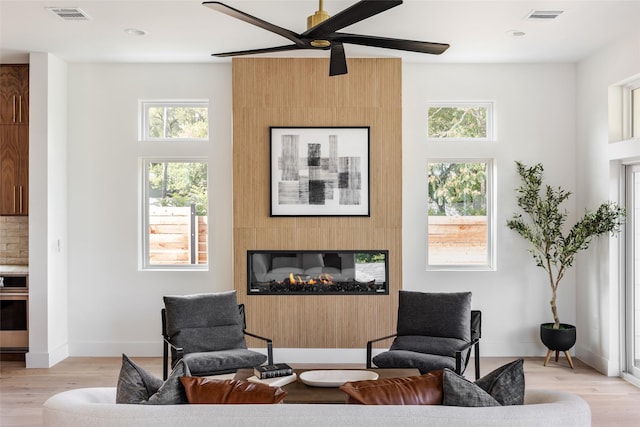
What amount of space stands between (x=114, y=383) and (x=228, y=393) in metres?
3.22

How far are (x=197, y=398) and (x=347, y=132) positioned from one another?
12.7ft

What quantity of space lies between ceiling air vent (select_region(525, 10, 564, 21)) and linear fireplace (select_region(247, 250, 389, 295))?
2.50 metres

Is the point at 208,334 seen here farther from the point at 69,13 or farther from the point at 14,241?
the point at 14,241

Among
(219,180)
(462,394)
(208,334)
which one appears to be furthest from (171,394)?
(219,180)

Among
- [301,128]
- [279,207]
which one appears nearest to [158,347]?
[279,207]

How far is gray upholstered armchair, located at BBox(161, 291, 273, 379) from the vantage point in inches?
172

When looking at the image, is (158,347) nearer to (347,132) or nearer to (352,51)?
(347,132)

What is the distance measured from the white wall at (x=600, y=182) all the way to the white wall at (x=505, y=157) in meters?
0.17

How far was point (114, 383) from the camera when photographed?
5105 mm

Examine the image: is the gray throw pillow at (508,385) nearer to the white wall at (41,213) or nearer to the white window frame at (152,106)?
the white window frame at (152,106)

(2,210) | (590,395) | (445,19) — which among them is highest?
(445,19)

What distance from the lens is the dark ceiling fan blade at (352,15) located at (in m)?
2.49

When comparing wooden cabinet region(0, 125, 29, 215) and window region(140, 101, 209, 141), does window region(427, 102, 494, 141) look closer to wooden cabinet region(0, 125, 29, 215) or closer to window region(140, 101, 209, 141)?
window region(140, 101, 209, 141)

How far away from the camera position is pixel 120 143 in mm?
6109
